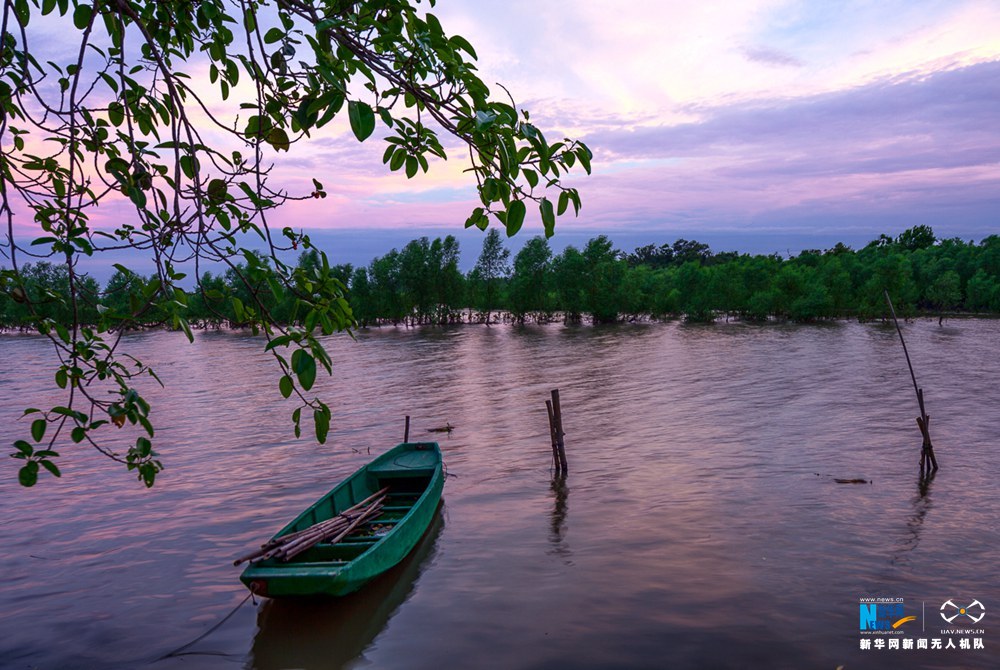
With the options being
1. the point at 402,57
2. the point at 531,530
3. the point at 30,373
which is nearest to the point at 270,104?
the point at 402,57

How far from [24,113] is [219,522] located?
11.7 m

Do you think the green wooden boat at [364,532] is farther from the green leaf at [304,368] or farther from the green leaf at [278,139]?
the green leaf at [304,368]

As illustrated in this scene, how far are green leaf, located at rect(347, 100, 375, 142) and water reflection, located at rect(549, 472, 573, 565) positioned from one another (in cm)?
1007

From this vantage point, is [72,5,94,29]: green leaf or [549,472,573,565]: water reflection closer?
[72,5,94,29]: green leaf

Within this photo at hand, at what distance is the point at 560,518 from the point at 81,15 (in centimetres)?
1160

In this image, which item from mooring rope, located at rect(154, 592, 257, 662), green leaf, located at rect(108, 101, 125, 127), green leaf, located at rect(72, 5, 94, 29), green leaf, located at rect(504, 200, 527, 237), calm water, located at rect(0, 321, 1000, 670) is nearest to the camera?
green leaf, located at rect(504, 200, 527, 237)

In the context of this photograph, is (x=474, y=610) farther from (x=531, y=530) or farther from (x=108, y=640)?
(x=108, y=640)

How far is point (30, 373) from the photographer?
40.2 meters

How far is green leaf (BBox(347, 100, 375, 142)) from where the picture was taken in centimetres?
204

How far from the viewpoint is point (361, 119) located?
2059 mm

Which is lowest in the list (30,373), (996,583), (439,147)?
(996,583)

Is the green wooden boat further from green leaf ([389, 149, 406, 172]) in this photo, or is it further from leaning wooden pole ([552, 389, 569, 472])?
green leaf ([389, 149, 406, 172])

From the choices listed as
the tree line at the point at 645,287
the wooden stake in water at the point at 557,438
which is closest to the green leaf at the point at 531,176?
the wooden stake in water at the point at 557,438

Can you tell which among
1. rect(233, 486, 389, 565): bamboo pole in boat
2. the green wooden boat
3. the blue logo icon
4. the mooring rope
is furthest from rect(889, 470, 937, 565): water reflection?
the mooring rope
